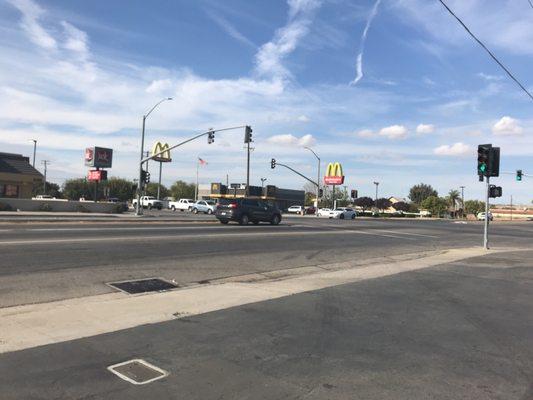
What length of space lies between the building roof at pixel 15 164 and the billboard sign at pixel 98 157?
751 cm

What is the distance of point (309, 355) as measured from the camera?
234 inches

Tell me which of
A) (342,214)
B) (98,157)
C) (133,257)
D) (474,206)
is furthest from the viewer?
(474,206)

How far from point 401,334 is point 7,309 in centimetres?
570

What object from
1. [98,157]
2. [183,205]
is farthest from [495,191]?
[98,157]

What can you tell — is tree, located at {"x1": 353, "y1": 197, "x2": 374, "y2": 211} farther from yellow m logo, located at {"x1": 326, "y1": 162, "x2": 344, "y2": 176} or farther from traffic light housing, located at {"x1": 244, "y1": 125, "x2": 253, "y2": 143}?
traffic light housing, located at {"x1": 244, "y1": 125, "x2": 253, "y2": 143}

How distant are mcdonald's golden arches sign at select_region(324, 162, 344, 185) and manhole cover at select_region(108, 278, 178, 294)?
81.4 meters

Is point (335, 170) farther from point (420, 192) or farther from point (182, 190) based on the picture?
point (420, 192)

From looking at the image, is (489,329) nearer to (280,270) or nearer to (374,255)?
(280,270)

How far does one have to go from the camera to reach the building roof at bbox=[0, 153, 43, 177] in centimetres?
6022

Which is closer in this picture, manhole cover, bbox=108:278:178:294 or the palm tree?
manhole cover, bbox=108:278:178:294

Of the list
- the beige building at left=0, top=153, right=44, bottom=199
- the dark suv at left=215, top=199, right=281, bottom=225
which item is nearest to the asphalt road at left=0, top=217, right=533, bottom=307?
the dark suv at left=215, top=199, right=281, bottom=225

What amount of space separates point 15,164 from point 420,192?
131 meters

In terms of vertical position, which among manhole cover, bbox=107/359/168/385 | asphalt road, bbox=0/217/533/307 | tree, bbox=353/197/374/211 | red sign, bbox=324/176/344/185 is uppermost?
red sign, bbox=324/176/344/185

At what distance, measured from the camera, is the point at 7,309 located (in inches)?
312
